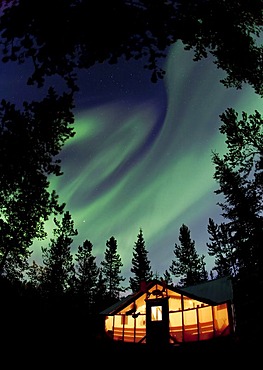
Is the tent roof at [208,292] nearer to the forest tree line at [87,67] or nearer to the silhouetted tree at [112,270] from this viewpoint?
the forest tree line at [87,67]

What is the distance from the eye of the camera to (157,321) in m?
18.9

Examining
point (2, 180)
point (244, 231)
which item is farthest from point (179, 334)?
point (2, 180)

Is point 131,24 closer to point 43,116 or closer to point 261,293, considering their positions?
point 43,116

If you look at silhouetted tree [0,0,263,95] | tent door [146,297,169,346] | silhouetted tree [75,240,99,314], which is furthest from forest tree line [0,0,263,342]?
silhouetted tree [75,240,99,314]

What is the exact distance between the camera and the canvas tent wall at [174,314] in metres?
18.2

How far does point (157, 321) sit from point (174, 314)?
79.8 inches

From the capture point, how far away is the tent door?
18.2 m

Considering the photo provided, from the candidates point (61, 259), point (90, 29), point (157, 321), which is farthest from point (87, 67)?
point (61, 259)

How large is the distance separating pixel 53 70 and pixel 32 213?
46.4 ft

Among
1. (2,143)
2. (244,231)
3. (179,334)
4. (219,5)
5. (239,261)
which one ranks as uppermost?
(219,5)

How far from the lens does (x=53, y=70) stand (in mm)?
5004

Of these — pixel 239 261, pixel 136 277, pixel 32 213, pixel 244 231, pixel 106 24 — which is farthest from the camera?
pixel 136 277

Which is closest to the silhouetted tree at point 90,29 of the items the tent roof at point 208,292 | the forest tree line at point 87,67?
the forest tree line at point 87,67

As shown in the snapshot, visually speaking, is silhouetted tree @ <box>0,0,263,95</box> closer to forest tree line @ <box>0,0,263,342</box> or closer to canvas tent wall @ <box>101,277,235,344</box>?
forest tree line @ <box>0,0,263,342</box>
